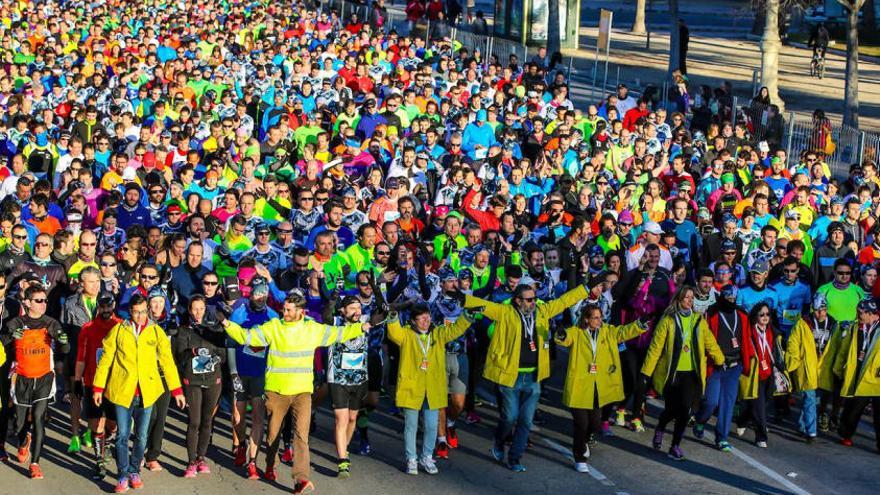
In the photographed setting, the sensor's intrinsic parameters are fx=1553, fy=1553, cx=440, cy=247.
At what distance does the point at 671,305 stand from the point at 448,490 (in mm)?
2764

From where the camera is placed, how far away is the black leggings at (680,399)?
1367 centimetres

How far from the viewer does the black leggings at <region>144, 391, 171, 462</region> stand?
41.5 feet

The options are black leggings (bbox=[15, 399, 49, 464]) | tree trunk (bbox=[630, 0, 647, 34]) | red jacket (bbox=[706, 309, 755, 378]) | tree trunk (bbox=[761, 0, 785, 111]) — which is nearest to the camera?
black leggings (bbox=[15, 399, 49, 464])

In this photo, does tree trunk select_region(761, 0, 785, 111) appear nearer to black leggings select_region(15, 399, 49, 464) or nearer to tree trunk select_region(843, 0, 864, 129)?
tree trunk select_region(843, 0, 864, 129)

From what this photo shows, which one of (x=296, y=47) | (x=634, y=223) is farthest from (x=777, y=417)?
(x=296, y=47)

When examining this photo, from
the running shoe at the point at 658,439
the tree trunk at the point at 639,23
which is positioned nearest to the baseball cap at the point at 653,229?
the running shoe at the point at 658,439

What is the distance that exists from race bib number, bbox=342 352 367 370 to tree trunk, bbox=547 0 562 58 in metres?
23.4

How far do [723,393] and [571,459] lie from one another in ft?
5.04

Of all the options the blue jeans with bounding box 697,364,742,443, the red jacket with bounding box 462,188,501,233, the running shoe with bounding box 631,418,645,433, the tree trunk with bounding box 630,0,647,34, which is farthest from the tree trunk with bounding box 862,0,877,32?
the blue jeans with bounding box 697,364,742,443

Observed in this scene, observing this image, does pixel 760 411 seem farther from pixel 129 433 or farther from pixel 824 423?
pixel 129 433

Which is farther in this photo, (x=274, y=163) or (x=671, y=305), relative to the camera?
(x=274, y=163)

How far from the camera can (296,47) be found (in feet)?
93.9

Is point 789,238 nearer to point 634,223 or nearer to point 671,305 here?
point 634,223

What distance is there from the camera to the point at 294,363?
12492mm
